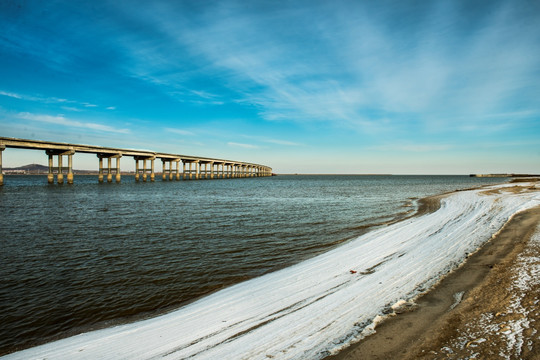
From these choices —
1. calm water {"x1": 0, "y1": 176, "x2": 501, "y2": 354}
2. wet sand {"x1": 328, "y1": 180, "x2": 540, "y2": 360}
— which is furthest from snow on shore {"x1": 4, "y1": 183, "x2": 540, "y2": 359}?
calm water {"x1": 0, "y1": 176, "x2": 501, "y2": 354}

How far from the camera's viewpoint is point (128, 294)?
8.46 meters

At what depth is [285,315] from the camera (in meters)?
6.26

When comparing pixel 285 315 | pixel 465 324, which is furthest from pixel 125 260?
pixel 465 324

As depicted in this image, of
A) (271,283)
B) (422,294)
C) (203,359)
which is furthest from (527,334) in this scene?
(271,283)

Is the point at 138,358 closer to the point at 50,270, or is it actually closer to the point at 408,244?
the point at 50,270

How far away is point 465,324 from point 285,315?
10.6ft

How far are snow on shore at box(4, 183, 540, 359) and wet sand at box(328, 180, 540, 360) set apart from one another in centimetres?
44

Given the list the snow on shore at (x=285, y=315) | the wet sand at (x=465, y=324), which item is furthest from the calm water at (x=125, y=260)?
the wet sand at (x=465, y=324)

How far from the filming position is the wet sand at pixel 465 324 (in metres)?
4.38

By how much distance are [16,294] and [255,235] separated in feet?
33.1

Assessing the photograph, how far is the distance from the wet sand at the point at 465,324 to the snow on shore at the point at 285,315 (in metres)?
0.44

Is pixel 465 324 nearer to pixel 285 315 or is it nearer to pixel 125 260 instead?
pixel 285 315

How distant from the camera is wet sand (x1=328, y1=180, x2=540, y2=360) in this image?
4.38m

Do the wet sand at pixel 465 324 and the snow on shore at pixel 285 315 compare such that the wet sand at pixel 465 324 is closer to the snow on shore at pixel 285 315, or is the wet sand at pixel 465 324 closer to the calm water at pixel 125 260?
the snow on shore at pixel 285 315
